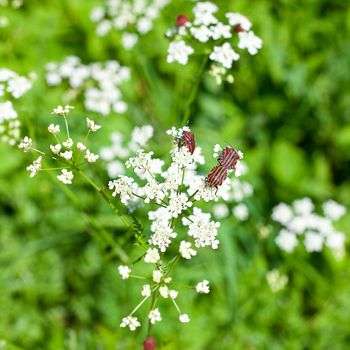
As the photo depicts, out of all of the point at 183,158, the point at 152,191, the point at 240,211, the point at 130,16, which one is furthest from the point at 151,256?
the point at 130,16

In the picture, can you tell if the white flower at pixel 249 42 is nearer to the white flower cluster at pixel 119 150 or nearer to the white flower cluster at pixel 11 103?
the white flower cluster at pixel 119 150

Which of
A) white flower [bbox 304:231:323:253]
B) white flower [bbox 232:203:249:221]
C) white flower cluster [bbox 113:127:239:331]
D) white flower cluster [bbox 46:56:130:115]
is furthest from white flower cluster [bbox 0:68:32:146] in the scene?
white flower [bbox 304:231:323:253]

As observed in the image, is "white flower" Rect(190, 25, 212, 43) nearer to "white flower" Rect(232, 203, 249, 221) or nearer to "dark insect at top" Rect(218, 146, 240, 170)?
"dark insect at top" Rect(218, 146, 240, 170)

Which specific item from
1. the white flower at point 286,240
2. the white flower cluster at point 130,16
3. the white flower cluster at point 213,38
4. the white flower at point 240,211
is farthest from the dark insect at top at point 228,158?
the white flower cluster at point 130,16

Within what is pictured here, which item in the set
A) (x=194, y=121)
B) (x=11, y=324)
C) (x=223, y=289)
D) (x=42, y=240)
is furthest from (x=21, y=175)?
(x=223, y=289)

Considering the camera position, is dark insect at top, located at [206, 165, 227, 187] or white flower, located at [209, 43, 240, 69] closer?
dark insect at top, located at [206, 165, 227, 187]

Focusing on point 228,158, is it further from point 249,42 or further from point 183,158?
point 249,42
